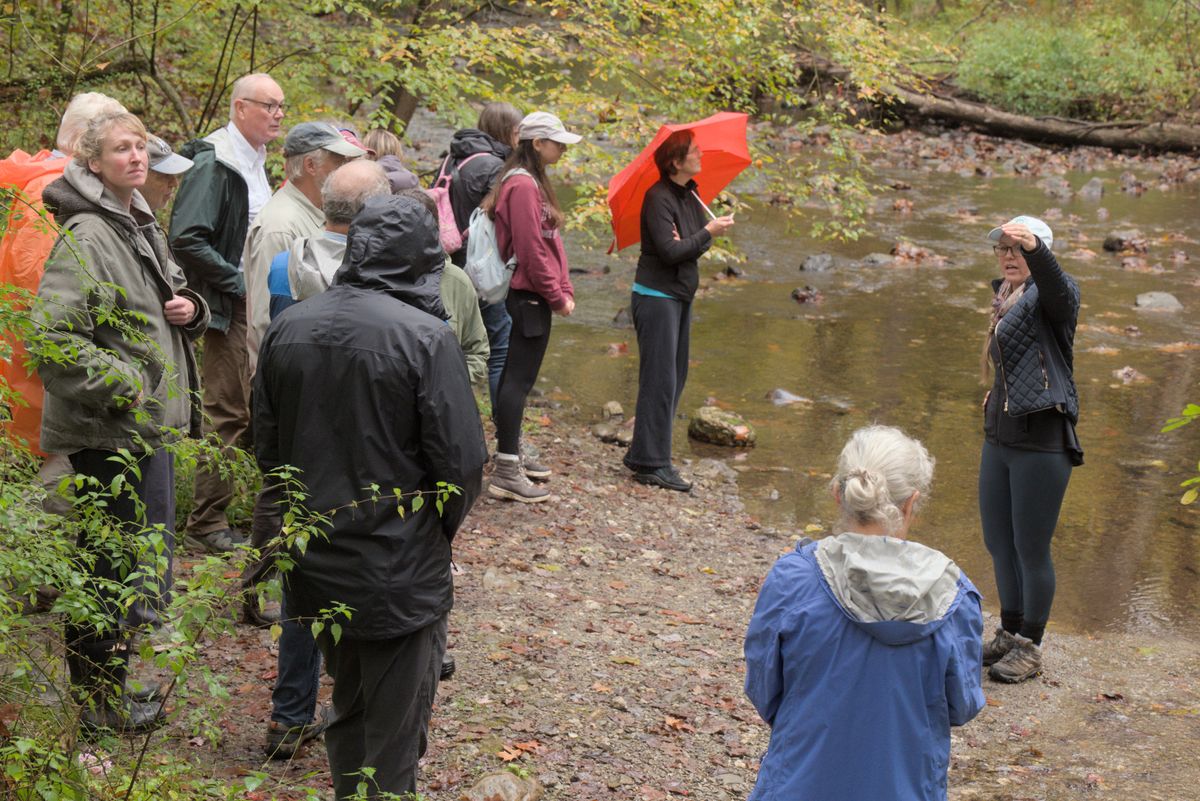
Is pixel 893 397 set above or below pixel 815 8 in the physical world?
below

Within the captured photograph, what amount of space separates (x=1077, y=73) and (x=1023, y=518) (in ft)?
73.9

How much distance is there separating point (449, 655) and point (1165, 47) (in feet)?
79.8

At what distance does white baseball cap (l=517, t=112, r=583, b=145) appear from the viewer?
621 cm

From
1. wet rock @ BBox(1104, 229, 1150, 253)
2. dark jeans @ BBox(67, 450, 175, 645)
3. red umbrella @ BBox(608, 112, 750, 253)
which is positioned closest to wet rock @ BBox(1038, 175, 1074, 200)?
wet rock @ BBox(1104, 229, 1150, 253)

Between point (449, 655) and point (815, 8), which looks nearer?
point (449, 655)

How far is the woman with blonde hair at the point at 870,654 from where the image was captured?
2.63 metres

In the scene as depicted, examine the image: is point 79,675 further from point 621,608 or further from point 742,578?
point 742,578

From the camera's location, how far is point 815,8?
355 inches

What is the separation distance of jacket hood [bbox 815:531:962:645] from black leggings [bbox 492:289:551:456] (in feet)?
13.5

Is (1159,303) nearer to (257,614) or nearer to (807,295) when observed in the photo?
(807,295)

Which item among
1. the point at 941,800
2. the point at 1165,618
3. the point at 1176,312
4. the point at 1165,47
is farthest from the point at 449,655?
the point at 1165,47

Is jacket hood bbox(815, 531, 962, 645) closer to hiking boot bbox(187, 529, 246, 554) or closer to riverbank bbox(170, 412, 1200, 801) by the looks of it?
riverbank bbox(170, 412, 1200, 801)

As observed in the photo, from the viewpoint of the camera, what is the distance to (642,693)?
4883 mm

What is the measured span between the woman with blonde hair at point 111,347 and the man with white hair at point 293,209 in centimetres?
60
